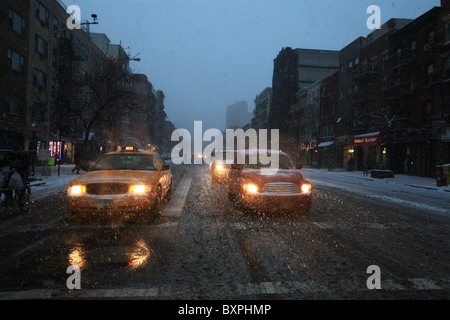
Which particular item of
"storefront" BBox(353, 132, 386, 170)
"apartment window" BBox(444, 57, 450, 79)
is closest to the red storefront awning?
"storefront" BBox(353, 132, 386, 170)

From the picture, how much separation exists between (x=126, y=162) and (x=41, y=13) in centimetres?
2822

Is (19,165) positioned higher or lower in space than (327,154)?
lower

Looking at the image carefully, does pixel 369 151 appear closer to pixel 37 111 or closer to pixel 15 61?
pixel 37 111

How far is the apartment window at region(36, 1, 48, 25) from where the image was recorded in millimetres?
28705

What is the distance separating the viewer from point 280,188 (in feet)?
26.1

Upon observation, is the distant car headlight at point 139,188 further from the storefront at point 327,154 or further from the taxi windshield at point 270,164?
the storefront at point 327,154

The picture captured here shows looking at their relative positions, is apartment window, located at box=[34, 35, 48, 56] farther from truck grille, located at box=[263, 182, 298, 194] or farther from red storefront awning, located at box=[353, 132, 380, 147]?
red storefront awning, located at box=[353, 132, 380, 147]

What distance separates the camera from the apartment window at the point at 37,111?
28567 millimetres

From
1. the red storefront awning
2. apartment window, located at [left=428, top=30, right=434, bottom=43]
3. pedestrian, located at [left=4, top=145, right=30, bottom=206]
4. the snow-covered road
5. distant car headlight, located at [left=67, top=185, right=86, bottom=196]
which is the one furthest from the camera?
the red storefront awning

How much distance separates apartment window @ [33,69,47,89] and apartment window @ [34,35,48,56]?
1.78 metres

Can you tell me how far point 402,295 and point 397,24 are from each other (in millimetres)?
37904

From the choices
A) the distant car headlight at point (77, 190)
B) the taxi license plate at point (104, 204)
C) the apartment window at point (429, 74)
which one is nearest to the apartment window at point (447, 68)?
the apartment window at point (429, 74)

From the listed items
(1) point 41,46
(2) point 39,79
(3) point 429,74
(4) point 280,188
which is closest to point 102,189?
(4) point 280,188
